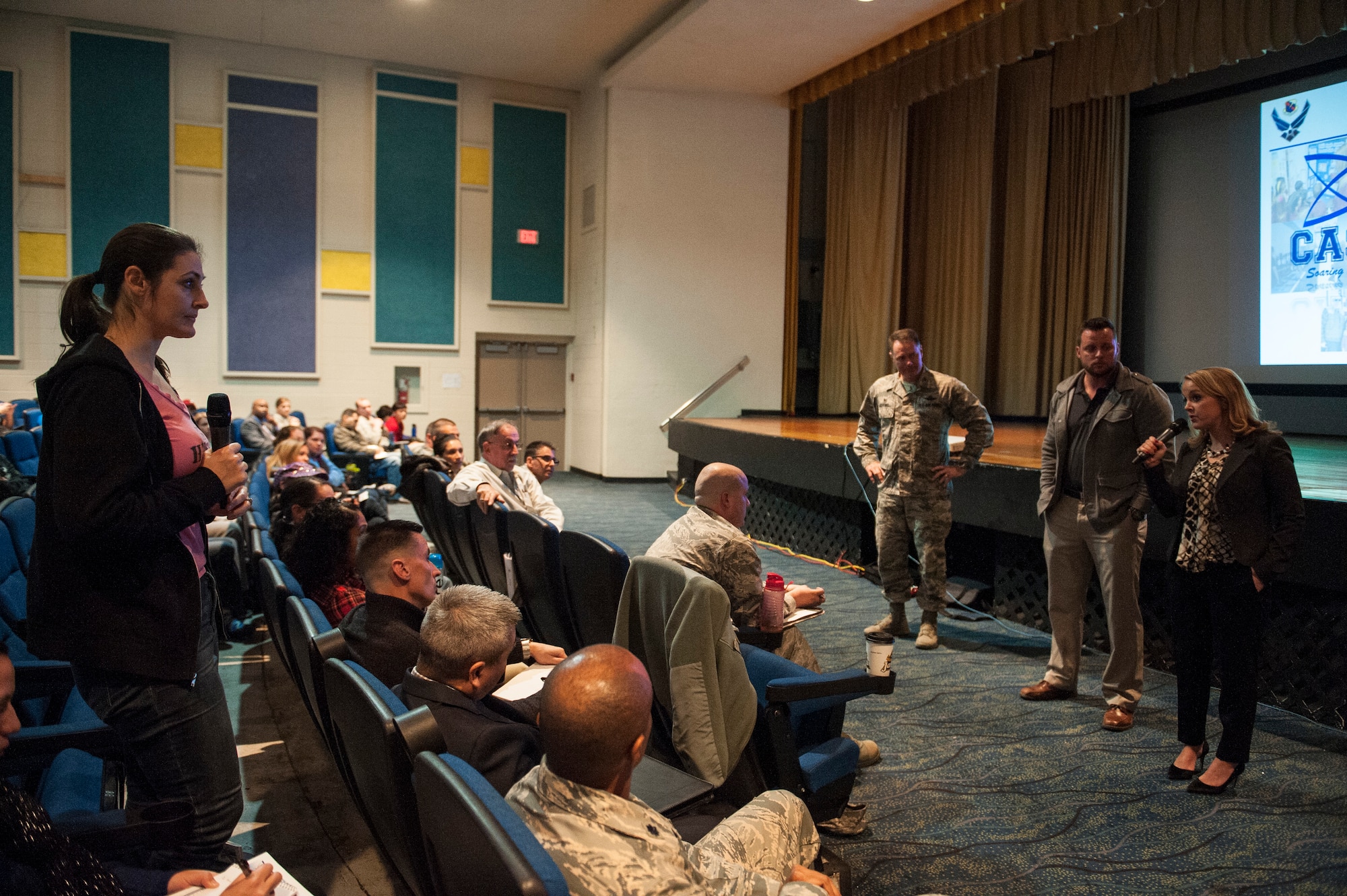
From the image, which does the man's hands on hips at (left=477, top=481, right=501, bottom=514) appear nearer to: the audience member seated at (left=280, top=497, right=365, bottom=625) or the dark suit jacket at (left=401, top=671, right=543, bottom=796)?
the audience member seated at (left=280, top=497, right=365, bottom=625)

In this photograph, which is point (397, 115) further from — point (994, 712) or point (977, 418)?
point (994, 712)

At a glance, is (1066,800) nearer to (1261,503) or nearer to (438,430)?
(1261,503)

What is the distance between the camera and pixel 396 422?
10.3 m

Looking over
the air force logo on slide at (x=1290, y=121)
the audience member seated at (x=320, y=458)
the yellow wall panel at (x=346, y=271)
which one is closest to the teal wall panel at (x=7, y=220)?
the yellow wall panel at (x=346, y=271)

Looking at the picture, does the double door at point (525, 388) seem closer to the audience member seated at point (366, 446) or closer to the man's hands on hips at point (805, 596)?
the audience member seated at point (366, 446)

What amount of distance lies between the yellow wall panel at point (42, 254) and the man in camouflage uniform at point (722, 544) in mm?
10047

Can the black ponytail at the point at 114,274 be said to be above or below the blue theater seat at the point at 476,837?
above

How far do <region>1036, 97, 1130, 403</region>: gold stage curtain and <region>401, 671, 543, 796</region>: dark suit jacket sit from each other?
354 inches

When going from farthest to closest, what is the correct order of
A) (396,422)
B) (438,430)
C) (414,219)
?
(414,219), (396,422), (438,430)

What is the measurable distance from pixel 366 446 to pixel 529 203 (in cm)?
410

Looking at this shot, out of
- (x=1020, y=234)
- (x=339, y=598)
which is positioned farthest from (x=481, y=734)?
(x=1020, y=234)

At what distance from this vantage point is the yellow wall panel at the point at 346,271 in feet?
36.0

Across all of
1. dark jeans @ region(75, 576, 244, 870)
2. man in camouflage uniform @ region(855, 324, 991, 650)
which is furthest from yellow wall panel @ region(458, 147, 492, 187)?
dark jeans @ region(75, 576, 244, 870)

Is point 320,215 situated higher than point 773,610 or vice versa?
point 320,215
